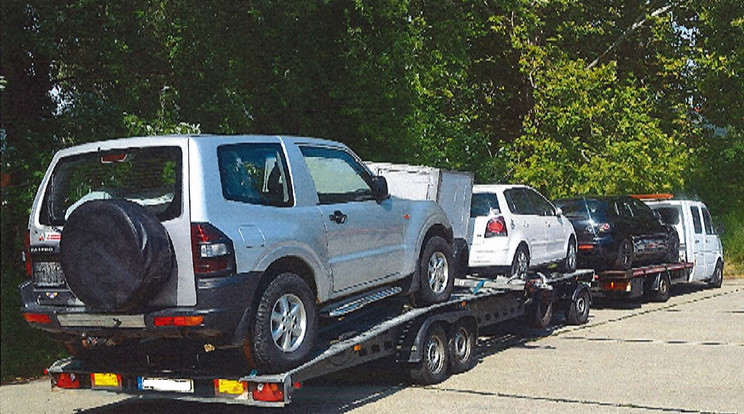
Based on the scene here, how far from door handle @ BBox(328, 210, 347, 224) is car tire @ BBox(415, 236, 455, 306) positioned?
154 cm

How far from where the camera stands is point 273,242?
288 inches

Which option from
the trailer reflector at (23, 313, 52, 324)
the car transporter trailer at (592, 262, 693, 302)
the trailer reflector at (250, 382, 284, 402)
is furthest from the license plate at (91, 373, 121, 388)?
the car transporter trailer at (592, 262, 693, 302)

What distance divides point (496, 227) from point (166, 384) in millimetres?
6701

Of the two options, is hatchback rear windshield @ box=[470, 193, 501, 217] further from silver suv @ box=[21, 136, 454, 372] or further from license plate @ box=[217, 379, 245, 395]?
license plate @ box=[217, 379, 245, 395]

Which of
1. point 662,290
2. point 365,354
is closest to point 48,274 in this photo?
point 365,354

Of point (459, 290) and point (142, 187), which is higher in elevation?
point (142, 187)

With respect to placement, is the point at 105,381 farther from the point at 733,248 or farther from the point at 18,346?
the point at 733,248

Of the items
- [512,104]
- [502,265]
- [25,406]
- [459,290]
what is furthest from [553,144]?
[25,406]

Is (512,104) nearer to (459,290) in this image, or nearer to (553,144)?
(553,144)

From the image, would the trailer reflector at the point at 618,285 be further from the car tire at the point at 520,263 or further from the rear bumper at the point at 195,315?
the rear bumper at the point at 195,315

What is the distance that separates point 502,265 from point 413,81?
21.4ft

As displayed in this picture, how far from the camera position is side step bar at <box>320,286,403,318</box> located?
8.17m

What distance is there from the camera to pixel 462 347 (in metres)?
10.4

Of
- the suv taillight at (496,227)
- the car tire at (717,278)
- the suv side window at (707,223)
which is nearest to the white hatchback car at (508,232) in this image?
the suv taillight at (496,227)
